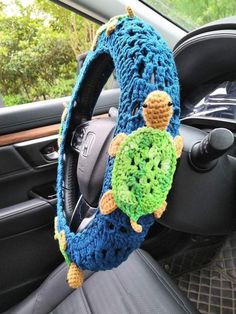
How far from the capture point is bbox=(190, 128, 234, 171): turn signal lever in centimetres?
53

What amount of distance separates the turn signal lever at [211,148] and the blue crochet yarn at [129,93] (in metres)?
0.09

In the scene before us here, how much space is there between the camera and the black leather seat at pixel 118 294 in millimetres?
927

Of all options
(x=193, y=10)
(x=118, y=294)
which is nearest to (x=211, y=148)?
(x=118, y=294)

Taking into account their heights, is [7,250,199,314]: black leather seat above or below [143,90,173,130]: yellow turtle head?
below

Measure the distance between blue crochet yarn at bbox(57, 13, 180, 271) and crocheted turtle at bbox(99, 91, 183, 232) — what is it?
2cm

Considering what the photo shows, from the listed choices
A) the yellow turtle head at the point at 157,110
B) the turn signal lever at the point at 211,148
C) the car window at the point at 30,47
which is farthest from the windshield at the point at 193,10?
the car window at the point at 30,47

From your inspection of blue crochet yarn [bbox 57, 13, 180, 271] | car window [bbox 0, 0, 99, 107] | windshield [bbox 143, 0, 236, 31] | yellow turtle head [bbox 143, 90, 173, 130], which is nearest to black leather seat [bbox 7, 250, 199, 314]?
blue crochet yarn [bbox 57, 13, 180, 271]

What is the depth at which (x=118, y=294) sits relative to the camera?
1001 millimetres

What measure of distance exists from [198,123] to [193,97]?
0.18m

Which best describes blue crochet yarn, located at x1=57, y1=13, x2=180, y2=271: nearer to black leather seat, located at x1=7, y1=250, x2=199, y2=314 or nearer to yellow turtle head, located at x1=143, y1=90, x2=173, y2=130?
yellow turtle head, located at x1=143, y1=90, x2=173, y2=130

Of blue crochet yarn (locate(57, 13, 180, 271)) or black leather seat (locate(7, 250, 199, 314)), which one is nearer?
blue crochet yarn (locate(57, 13, 180, 271))

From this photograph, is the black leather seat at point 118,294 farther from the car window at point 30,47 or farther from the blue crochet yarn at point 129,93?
the car window at point 30,47

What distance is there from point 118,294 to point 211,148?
0.62 metres

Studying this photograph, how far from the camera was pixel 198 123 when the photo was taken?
0.81m
